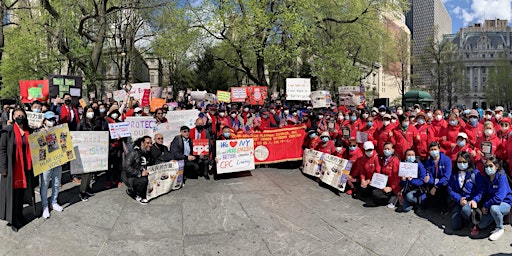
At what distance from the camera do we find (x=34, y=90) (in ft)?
42.2

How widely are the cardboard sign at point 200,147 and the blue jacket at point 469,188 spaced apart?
5698 millimetres

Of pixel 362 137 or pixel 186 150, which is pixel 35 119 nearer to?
pixel 186 150

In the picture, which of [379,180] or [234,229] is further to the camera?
[379,180]

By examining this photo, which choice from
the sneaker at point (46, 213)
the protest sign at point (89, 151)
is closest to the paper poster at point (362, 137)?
the protest sign at point (89, 151)

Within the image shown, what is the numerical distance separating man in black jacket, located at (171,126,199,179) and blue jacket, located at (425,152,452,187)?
5.52 metres

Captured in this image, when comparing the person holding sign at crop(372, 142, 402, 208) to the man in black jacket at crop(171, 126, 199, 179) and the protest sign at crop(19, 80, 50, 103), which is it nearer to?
the man in black jacket at crop(171, 126, 199, 179)

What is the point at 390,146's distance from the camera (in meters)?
8.20

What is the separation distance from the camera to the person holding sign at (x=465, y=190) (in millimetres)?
6633

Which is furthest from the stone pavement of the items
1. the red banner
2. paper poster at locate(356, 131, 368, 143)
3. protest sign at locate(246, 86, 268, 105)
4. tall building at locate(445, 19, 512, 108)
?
tall building at locate(445, 19, 512, 108)

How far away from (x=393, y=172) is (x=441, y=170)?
37.7 inches

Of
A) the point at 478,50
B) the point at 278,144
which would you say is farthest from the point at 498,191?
the point at 478,50

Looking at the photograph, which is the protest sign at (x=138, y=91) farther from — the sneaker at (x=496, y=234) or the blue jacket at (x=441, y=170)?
the sneaker at (x=496, y=234)

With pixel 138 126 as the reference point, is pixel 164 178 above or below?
below

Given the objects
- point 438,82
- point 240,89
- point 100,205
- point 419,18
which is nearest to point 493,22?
point 419,18
